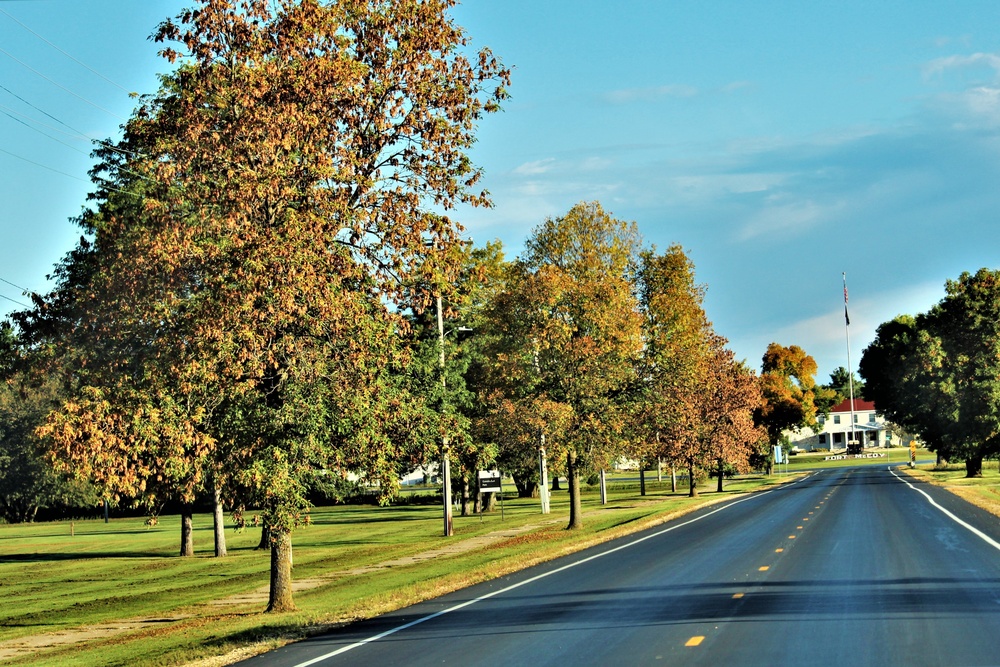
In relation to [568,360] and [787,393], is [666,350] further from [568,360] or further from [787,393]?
[787,393]

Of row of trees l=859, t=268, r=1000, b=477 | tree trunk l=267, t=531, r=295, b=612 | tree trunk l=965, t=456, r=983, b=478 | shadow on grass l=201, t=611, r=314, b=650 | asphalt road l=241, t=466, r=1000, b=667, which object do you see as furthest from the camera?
tree trunk l=965, t=456, r=983, b=478

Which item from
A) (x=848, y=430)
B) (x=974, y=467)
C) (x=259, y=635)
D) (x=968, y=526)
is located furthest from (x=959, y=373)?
(x=848, y=430)

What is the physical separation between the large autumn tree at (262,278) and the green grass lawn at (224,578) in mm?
2196

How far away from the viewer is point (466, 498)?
58.9 metres

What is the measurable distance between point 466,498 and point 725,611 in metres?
44.8

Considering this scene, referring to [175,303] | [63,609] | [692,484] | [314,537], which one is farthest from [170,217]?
[692,484]

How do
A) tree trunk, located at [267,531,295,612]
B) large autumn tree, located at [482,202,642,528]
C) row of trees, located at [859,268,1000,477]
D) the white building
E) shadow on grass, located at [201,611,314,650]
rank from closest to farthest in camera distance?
1. shadow on grass, located at [201,611,314,650]
2. tree trunk, located at [267,531,295,612]
3. large autumn tree, located at [482,202,642,528]
4. row of trees, located at [859,268,1000,477]
5. the white building

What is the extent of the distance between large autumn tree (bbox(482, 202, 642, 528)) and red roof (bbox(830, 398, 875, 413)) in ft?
435

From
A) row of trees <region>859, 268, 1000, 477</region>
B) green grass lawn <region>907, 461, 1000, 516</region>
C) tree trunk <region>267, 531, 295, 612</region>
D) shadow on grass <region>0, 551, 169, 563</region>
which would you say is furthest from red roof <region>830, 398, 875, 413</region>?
tree trunk <region>267, 531, 295, 612</region>

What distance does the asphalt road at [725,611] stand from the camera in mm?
11562

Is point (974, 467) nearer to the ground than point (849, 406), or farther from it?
nearer to the ground

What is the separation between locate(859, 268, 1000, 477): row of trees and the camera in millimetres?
63906

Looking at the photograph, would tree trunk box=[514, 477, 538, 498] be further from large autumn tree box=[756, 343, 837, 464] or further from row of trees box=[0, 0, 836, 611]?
row of trees box=[0, 0, 836, 611]

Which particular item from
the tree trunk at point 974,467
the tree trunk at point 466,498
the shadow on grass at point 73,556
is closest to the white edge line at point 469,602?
the shadow on grass at point 73,556
